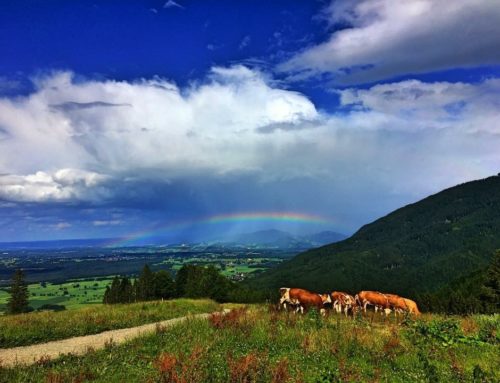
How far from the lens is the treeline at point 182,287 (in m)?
74.0

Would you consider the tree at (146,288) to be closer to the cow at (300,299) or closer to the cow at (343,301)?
the cow at (343,301)

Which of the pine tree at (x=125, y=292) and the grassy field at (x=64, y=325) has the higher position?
the grassy field at (x=64, y=325)

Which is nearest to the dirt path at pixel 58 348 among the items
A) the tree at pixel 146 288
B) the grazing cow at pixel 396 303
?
the grazing cow at pixel 396 303

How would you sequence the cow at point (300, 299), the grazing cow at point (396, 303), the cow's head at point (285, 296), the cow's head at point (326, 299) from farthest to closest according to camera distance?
the grazing cow at point (396, 303) → the cow's head at point (326, 299) → the cow at point (300, 299) → the cow's head at point (285, 296)

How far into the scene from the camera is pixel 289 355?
12.6 meters

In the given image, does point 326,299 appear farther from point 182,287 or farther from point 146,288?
point 146,288

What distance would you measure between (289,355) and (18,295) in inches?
3464

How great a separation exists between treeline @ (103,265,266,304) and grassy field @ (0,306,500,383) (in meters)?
55.6

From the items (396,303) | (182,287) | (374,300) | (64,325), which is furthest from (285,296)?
(182,287)

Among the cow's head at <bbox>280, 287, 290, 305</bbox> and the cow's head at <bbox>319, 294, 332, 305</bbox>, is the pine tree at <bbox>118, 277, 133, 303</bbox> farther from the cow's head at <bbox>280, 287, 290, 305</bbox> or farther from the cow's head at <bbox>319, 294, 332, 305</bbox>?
the cow's head at <bbox>280, 287, 290, 305</bbox>

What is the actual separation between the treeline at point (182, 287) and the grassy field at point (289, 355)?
2189 inches

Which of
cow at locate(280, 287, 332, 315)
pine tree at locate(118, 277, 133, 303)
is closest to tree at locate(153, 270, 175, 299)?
pine tree at locate(118, 277, 133, 303)

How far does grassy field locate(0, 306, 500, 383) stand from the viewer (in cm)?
1041

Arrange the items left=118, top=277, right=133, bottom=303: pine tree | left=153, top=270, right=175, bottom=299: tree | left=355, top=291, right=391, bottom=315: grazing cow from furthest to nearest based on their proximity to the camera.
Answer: left=118, top=277, right=133, bottom=303: pine tree, left=153, top=270, right=175, bottom=299: tree, left=355, top=291, right=391, bottom=315: grazing cow
